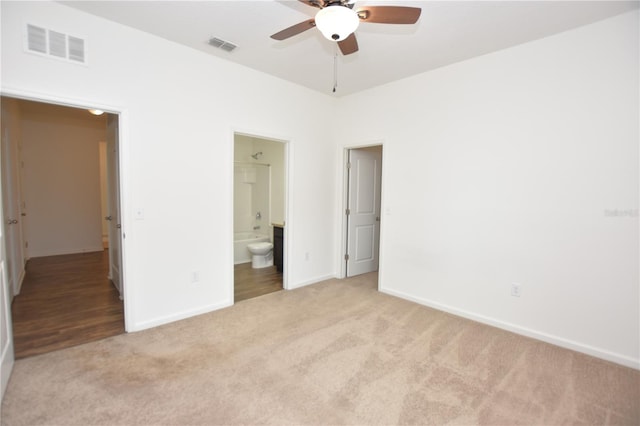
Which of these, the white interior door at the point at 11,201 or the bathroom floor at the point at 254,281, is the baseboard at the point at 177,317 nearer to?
the bathroom floor at the point at 254,281

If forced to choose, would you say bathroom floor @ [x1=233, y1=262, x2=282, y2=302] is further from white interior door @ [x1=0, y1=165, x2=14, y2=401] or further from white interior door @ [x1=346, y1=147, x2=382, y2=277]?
white interior door @ [x1=0, y1=165, x2=14, y2=401]

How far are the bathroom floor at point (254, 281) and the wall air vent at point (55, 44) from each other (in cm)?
288

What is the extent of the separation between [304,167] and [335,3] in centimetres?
250

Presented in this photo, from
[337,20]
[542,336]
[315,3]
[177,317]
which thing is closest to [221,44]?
[315,3]

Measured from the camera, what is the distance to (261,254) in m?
5.26

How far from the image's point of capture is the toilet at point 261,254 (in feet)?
17.0

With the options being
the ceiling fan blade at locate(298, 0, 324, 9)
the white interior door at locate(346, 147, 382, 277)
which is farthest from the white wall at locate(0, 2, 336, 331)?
the ceiling fan blade at locate(298, 0, 324, 9)

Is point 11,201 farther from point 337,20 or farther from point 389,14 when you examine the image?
point 389,14

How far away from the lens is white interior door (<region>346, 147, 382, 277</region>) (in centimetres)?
475

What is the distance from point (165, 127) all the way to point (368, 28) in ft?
7.01

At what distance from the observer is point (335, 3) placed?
1.89 meters

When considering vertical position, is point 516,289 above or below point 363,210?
below

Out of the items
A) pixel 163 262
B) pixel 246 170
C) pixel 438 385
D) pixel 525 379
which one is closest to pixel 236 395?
pixel 438 385

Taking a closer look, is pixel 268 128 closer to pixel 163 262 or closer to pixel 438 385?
pixel 163 262
